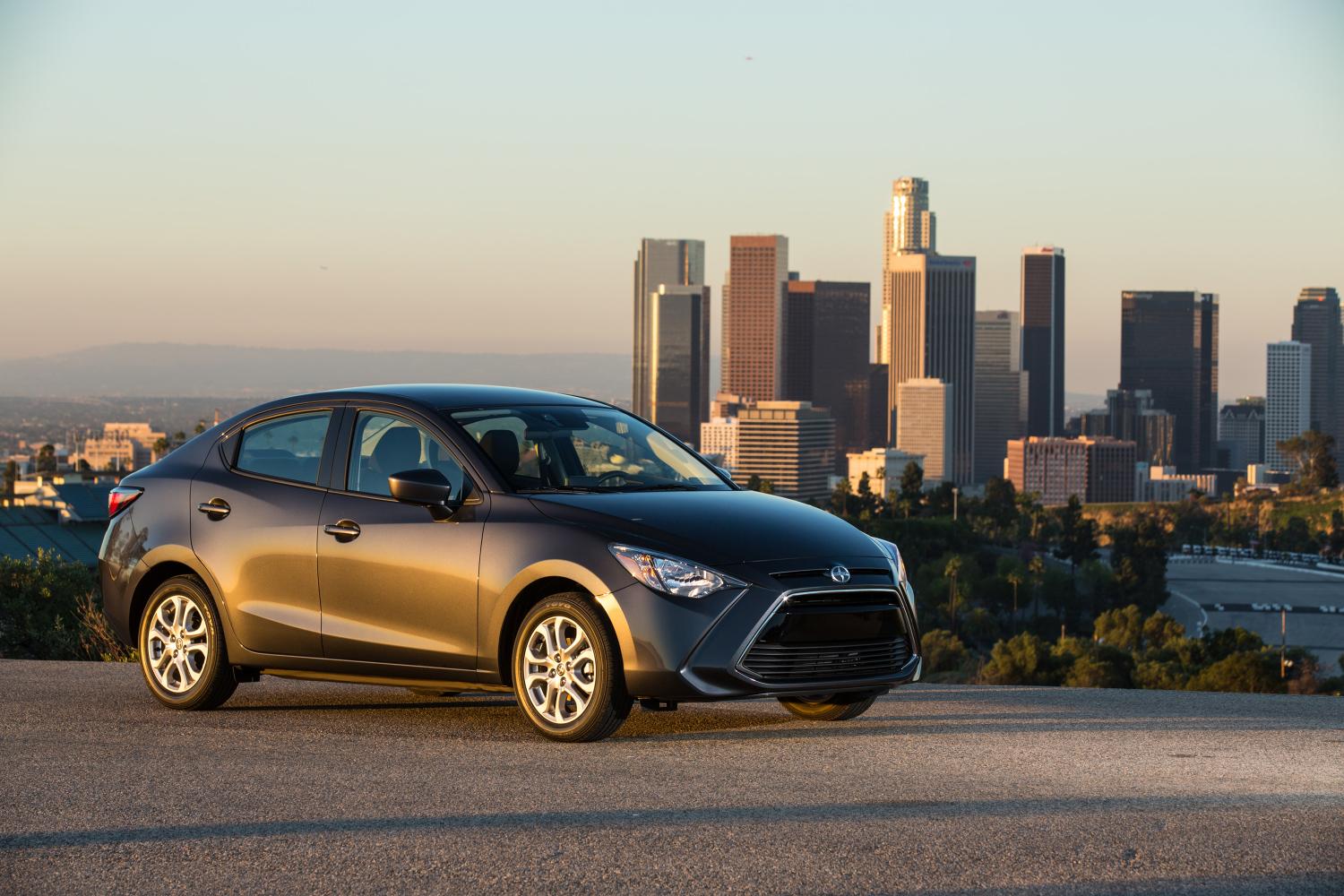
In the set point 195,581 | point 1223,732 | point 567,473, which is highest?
point 567,473

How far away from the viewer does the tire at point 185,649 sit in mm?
9219

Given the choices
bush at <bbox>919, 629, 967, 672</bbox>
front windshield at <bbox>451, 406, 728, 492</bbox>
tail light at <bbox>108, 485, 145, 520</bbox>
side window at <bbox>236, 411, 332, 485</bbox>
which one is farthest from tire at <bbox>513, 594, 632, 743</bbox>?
bush at <bbox>919, 629, 967, 672</bbox>

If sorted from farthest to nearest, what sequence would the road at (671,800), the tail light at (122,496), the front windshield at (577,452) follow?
the tail light at (122,496) → the front windshield at (577,452) → the road at (671,800)

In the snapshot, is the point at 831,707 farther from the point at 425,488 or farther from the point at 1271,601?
the point at 1271,601

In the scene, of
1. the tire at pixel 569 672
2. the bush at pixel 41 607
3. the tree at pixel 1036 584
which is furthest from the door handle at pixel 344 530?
the tree at pixel 1036 584

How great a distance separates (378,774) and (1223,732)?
416cm

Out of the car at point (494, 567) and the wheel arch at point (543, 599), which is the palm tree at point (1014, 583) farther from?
the wheel arch at point (543, 599)

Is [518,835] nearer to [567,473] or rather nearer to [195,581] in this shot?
[567,473]

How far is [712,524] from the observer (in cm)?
808

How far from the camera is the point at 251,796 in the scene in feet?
22.1

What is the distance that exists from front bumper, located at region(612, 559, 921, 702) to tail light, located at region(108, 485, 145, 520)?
3.25 metres

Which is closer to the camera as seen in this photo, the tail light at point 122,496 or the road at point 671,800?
the road at point 671,800

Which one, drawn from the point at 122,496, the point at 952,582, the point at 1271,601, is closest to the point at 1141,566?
the point at 1271,601

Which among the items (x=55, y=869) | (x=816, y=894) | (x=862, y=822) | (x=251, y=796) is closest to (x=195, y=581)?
(x=251, y=796)
